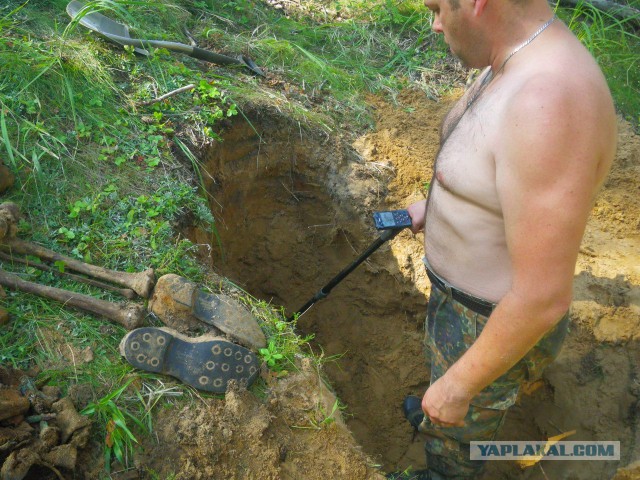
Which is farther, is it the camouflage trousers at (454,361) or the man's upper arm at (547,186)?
the camouflage trousers at (454,361)

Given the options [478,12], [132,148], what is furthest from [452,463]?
[132,148]

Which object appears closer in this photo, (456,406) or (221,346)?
(456,406)

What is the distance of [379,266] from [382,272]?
1.6 inches

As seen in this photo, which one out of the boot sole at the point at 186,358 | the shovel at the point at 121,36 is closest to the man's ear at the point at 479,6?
the boot sole at the point at 186,358

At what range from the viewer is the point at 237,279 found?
3721mm

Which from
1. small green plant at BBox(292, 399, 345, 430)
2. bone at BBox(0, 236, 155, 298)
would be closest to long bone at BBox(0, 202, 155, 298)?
bone at BBox(0, 236, 155, 298)

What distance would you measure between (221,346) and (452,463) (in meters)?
1.23

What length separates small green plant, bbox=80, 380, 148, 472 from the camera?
197 centimetres

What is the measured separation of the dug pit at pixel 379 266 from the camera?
3.03 m

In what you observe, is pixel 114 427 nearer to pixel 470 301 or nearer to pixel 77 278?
pixel 77 278

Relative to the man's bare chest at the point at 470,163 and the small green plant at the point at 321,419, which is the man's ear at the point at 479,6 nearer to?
the man's bare chest at the point at 470,163

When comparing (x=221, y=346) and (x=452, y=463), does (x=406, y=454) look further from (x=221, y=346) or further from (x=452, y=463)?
(x=221, y=346)

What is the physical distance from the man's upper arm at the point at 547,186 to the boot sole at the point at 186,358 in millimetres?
1119

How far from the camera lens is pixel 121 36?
3.44 m
